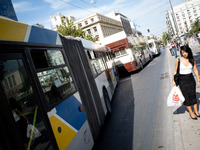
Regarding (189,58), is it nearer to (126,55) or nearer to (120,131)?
(120,131)

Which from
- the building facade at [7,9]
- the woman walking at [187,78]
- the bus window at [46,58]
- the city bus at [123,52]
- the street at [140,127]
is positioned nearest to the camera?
the bus window at [46,58]

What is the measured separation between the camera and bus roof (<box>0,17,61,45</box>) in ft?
7.35

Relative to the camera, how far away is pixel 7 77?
7.02 feet

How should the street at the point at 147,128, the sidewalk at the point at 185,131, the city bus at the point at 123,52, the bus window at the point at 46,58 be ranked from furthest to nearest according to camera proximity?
the city bus at the point at 123,52, the street at the point at 147,128, the sidewalk at the point at 185,131, the bus window at the point at 46,58

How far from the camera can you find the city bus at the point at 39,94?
2.08 metres

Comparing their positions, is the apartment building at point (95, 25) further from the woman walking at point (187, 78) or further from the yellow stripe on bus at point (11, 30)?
the yellow stripe on bus at point (11, 30)

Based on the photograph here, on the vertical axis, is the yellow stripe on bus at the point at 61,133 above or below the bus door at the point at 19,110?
below

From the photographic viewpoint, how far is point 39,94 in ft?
8.54

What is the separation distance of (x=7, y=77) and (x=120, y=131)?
3.52 meters

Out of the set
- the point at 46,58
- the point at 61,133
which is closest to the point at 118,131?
the point at 61,133

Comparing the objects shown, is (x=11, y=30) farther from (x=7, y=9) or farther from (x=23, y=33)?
(x=7, y=9)

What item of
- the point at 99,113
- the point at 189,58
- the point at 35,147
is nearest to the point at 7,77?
the point at 35,147

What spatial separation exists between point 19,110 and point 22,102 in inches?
4.5

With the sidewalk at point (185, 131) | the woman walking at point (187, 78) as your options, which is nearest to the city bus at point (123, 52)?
the sidewalk at point (185, 131)
